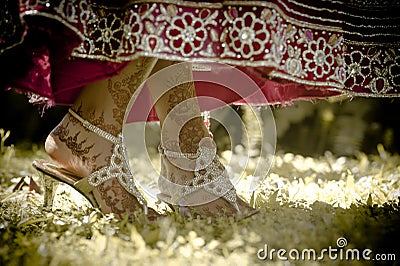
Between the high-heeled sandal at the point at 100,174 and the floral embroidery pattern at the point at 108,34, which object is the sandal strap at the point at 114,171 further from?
the floral embroidery pattern at the point at 108,34

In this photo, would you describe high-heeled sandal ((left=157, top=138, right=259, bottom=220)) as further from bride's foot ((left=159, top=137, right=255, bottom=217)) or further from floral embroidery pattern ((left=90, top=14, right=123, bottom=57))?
floral embroidery pattern ((left=90, top=14, right=123, bottom=57))

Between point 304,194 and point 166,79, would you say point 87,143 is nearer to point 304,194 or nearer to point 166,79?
point 166,79

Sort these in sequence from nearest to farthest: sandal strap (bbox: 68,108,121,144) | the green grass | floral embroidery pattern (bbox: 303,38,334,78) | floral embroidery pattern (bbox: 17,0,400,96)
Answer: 1. the green grass
2. floral embroidery pattern (bbox: 17,0,400,96)
3. floral embroidery pattern (bbox: 303,38,334,78)
4. sandal strap (bbox: 68,108,121,144)

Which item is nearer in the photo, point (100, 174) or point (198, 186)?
point (100, 174)

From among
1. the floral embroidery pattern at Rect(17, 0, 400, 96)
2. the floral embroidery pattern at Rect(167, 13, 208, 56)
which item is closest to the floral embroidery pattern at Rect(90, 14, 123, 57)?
the floral embroidery pattern at Rect(17, 0, 400, 96)

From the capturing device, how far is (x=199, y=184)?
57.6 inches

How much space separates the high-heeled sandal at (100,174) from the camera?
4.42 feet

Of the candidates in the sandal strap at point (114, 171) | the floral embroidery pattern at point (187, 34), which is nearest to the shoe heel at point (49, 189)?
the sandal strap at point (114, 171)

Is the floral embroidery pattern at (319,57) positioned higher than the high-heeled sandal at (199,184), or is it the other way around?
the floral embroidery pattern at (319,57)

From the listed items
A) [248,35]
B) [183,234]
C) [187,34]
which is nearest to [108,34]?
[187,34]

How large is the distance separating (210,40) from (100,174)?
47 centimetres

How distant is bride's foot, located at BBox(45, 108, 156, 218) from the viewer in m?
1.34

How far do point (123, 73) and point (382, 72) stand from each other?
71 centimetres

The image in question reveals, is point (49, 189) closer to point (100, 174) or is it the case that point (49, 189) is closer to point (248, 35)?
point (100, 174)
